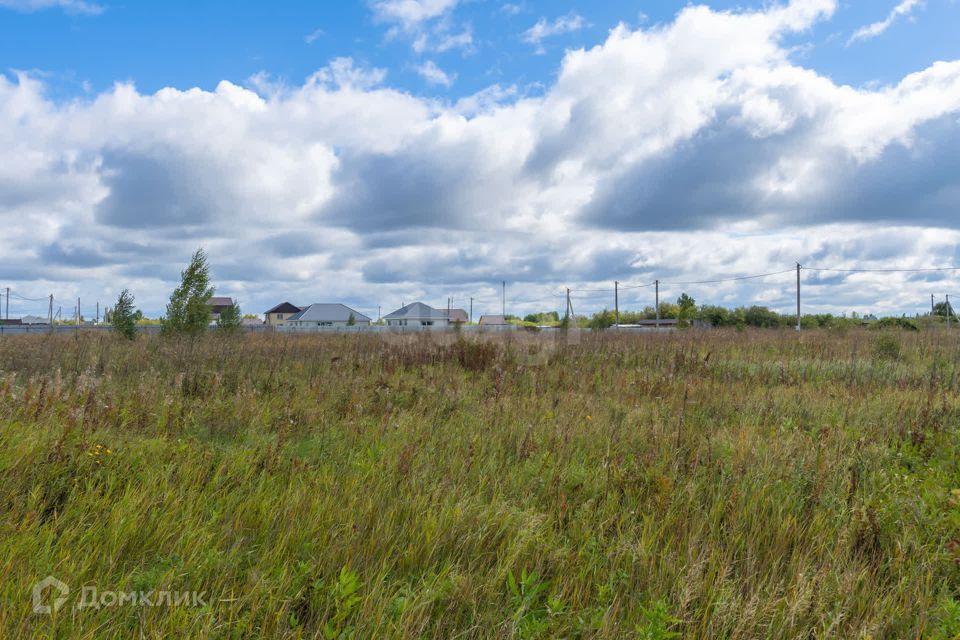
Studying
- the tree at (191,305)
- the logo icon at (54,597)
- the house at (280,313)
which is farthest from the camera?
the house at (280,313)

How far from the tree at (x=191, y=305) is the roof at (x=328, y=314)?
77.6 m

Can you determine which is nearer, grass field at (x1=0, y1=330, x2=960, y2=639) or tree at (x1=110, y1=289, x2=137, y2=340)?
grass field at (x1=0, y1=330, x2=960, y2=639)

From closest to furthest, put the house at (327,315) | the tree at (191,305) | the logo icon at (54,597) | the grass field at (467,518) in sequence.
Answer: the logo icon at (54,597) < the grass field at (467,518) < the tree at (191,305) < the house at (327,315)

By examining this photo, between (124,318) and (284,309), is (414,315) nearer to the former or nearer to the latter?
(284,309)

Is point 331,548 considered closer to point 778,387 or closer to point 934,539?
point 934,539

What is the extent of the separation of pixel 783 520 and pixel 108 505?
397 centimetres

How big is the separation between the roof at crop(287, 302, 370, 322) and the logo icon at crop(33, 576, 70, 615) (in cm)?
9477

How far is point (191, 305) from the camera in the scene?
17.7 m

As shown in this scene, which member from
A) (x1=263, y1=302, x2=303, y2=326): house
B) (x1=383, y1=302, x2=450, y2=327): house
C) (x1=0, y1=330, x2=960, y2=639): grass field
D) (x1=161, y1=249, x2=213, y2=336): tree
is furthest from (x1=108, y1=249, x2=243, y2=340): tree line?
(x1=263, y1=302, x2=303, y2=326): house

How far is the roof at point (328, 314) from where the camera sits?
96750mm

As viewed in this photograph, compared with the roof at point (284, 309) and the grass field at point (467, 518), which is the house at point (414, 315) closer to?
the roof at point (284, 309)

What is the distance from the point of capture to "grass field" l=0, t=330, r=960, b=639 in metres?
2.34

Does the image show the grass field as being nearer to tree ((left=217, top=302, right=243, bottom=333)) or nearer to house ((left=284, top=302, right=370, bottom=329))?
tree ((left=217, top=302, right=243, bottom=333))

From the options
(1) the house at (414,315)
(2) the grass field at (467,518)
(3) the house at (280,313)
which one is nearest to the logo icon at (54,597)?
(2) the grass field at (467,518)
